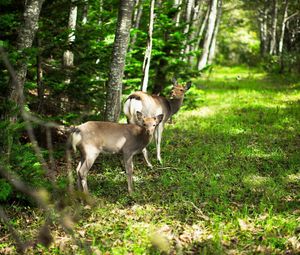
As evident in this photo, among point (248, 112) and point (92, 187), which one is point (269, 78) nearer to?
point (248, 112)

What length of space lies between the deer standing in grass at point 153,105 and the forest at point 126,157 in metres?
0.03

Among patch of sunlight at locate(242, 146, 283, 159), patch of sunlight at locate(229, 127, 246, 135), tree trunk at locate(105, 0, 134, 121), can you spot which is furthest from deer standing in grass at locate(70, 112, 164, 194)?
patch of sunlight at locate(229, 127, 246, 135)

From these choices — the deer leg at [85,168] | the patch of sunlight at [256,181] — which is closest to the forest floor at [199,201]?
the patch of sunlight at [256,181]

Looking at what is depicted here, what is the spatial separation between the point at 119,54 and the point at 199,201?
144 inches

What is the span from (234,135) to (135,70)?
390 cm

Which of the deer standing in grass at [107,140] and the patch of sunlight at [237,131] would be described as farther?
the patch of sunlight at [237,131]

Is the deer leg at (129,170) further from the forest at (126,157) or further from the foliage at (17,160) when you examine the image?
the foliage at (17,160)

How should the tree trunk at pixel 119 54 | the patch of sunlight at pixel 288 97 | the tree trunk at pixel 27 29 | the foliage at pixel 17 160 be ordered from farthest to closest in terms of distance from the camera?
1. the patch of sunlight at pixel 288 97
2. the tree trunk at pixel 119 54
3. the tree trunk at pixel 27 29
4. the foliage at pixel 17 160

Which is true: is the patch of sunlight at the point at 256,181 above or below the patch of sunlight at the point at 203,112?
below

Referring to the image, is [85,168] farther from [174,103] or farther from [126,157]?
[174,103]

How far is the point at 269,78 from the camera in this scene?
24.6 m

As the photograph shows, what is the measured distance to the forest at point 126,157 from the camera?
5.56 meters

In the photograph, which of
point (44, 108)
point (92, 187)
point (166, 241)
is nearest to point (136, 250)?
point (166, 241)

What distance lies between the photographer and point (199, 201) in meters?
6.88
